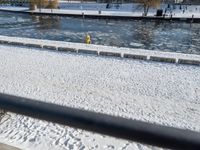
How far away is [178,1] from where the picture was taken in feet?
332

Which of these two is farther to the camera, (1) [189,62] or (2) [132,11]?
(2) [132,11]

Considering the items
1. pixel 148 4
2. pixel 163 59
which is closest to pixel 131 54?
pixel 163 59

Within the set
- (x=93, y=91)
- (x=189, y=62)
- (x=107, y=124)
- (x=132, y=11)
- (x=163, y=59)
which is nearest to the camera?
(x=107, y=124)

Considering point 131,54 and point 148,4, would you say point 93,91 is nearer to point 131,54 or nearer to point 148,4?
point 131,54

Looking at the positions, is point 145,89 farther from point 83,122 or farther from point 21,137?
point 83,122

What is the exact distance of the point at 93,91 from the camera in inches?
530

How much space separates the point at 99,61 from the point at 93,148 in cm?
1171

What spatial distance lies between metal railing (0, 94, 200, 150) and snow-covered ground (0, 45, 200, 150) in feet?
14.8

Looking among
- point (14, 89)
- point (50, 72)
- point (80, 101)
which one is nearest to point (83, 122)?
point (80, 101)

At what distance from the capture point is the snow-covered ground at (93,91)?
9.00 m

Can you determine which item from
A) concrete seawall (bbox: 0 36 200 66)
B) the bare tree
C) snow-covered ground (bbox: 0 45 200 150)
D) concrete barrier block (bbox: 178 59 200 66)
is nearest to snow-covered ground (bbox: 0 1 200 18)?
the bare tree

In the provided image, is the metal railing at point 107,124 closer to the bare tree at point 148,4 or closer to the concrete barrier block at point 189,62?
the concrete barrier block at point 189,62

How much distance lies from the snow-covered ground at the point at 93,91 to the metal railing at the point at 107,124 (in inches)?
177

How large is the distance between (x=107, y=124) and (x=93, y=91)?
39.7 feet
